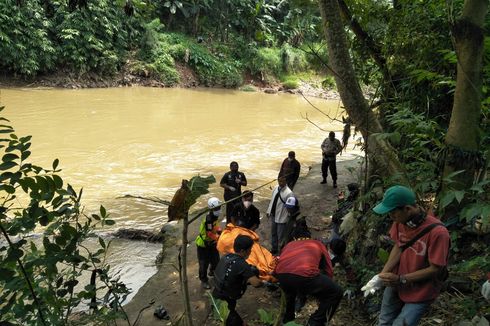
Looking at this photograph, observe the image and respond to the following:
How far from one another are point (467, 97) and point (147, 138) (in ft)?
45.4

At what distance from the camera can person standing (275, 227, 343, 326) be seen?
12.2 ft

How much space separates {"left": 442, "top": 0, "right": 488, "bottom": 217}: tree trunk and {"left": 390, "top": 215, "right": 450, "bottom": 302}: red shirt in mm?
938

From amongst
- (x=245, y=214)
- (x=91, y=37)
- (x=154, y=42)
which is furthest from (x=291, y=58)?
(x=245, y=214)

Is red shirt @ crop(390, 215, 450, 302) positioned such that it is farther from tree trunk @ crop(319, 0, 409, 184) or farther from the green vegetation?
the green vegetation

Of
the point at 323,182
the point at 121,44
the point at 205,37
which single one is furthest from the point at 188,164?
the point at 205,37

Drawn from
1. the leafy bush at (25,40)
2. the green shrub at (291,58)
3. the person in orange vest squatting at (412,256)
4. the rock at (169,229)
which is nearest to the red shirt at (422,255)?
the person in orange vest squatting at (412,256)

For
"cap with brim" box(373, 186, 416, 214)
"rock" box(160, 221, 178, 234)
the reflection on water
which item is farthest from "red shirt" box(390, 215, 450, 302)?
the reflection on water

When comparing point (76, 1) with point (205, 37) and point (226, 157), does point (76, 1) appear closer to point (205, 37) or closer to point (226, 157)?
point (226, 157)

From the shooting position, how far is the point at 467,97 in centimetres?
331

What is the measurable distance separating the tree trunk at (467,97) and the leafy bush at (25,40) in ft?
75.3

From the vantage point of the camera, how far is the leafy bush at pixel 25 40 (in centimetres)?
2136

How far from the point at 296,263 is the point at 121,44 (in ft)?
89.0

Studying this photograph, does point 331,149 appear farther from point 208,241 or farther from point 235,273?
point 235,273

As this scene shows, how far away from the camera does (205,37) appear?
114ft
